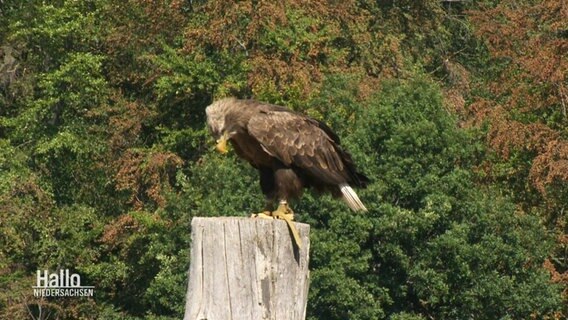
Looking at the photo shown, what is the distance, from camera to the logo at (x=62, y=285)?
88.3 feet

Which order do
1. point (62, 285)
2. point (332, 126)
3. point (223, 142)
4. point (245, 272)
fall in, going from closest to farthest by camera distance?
point (245, 272) < point (223, 142) < point (332, 126) < point (62, 285)

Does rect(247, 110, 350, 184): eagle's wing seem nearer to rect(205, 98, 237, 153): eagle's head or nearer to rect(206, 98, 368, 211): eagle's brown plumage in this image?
rect(206, 98, 368, 211): eagle's brown plumage

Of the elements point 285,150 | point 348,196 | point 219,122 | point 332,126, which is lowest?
point 332,126

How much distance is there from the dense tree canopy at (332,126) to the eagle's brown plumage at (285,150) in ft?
35.0

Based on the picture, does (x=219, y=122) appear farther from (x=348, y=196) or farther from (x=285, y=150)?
(x=348, y=196)

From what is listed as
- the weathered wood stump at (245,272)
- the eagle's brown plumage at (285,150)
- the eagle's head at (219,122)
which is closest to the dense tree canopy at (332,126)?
the eagle's brown plumage at (285,150)

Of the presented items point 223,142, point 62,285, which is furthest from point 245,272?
point 62,285

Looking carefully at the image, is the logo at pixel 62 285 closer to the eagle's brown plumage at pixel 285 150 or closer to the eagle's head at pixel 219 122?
the eagle's brown plumage at pixel 285 150

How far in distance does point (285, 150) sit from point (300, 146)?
0.38ft

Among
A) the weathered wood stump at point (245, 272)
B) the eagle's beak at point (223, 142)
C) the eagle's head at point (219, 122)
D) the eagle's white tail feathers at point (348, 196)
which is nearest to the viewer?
the weathered wood stump at point (245, 272)

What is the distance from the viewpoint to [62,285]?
2770 cm

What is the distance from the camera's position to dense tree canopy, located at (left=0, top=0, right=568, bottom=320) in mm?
22922

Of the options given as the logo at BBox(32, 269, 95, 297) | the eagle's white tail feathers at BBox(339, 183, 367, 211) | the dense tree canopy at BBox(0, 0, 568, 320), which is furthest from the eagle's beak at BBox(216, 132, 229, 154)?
the logo at BBox(32, 269, 95, 297)

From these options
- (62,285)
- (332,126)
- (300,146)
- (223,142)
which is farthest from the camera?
(62,285)
